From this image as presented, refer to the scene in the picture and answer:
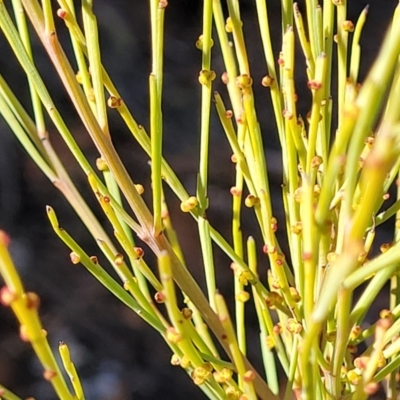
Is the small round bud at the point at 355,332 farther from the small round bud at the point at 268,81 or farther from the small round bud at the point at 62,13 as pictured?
the small round bud at the point at 62,13

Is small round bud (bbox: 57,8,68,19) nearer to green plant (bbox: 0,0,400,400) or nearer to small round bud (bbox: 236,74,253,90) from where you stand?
green plant (bbox: 0,0,400,400)

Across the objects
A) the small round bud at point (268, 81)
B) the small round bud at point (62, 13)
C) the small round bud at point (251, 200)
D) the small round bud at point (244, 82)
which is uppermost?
the small round bud at point (62, 13)

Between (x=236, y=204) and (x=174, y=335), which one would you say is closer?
(x=174, y=335)

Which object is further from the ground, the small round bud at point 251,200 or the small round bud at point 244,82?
the small round bud at point 244,82

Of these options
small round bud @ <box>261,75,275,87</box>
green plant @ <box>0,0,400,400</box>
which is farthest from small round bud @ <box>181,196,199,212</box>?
small round bud @ <box>261,75,275,87</box>

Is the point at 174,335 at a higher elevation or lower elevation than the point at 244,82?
lower

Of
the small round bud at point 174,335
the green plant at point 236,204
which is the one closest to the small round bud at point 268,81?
the green plant at point 236,204

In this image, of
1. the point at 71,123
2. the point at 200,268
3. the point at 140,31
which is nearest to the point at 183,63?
the point at 140,31

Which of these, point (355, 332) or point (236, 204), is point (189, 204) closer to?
point (236, 204)

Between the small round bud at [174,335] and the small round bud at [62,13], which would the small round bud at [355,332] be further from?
the small round bud at [62,13]

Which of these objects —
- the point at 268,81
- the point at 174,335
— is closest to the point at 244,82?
the point at 268,81

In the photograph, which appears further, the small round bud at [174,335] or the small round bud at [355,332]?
the small round bud at [355,332]
